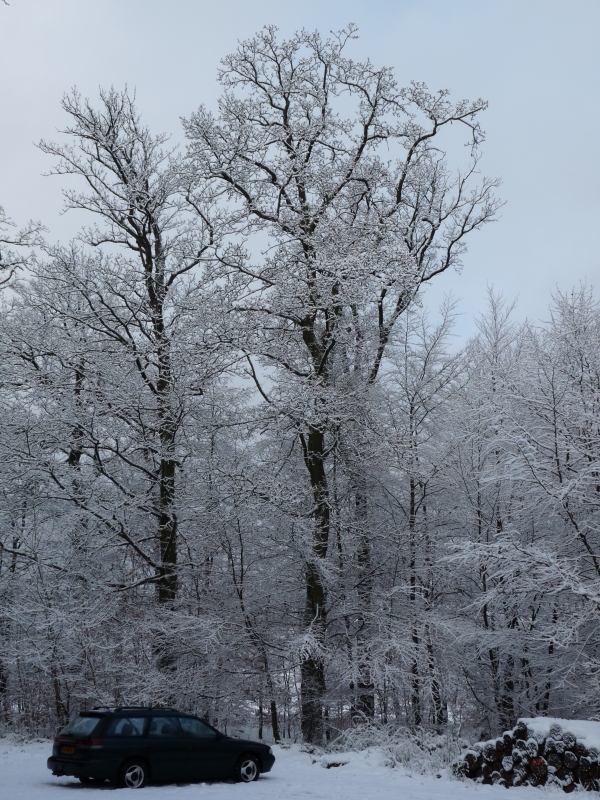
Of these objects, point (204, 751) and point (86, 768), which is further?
point (204, 751)

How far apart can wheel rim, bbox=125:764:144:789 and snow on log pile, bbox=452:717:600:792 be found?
15.6 feet

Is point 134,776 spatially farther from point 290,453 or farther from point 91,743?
point 290,453

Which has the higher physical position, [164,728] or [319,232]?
[319,232]

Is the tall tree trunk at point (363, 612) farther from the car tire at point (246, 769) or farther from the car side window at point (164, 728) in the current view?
the car side window at point (164, 728)

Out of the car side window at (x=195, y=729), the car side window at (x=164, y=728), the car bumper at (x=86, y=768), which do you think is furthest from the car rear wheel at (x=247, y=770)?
the car bumper at (x=86, y=768)

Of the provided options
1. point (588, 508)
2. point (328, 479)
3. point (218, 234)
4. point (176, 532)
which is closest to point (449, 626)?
point (588, 508)

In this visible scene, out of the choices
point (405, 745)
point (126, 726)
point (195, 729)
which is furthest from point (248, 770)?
point (405, 745)

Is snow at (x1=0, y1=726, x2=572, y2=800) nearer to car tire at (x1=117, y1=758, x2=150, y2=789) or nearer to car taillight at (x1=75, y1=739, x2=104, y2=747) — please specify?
car tire at (x1=117, y1=758, x2=150, y2=789)

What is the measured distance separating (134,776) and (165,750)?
59 cm

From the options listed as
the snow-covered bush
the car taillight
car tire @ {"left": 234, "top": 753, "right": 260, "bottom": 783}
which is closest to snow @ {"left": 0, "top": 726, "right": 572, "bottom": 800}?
car tire @ {"left": 234, "top": 753, "right": 260, "bottom": 783}

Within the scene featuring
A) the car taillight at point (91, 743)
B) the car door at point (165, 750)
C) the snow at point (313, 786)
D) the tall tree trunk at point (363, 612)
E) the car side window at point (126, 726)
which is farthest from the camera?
the tall tree trunk at point (363, 612)

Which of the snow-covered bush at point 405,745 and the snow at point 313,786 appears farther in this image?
the snow-covered bush at point 405,745

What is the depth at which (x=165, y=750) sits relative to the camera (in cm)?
1109

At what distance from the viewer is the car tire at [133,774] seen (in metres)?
10.5
